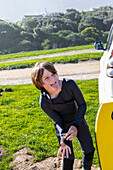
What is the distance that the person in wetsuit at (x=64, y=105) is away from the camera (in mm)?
2447

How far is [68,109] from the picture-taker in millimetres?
2678

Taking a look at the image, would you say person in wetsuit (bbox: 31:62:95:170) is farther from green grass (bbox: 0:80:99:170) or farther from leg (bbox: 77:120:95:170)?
green grass (bbox: 0:80:99:170)

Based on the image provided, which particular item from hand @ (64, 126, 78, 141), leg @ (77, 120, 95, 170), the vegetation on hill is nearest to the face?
hand @ (64, 126, 78, 141)

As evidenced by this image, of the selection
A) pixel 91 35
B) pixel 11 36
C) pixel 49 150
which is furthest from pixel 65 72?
pixel 11 36

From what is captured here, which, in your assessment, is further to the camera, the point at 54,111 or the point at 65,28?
the point at 65,28

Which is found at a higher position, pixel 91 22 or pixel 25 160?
pixel 91 22

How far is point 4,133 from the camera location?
16.6ft

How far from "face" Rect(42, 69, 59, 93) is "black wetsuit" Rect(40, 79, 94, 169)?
0.10 metres

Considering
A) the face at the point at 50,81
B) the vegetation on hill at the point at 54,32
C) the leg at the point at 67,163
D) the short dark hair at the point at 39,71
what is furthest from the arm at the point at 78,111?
the vegetation on hill at the point at 54,32

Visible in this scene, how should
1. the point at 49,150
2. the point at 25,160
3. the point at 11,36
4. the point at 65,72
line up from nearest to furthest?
1. the point at 25,160
2. the point at 49,150
3. the point at 65,72
4. the point at 11,36

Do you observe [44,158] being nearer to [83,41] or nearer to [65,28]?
[83,41]

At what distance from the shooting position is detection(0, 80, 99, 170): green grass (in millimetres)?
4146

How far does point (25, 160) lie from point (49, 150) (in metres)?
0.47

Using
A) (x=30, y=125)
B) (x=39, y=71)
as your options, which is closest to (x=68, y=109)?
(x=39, y=71)
